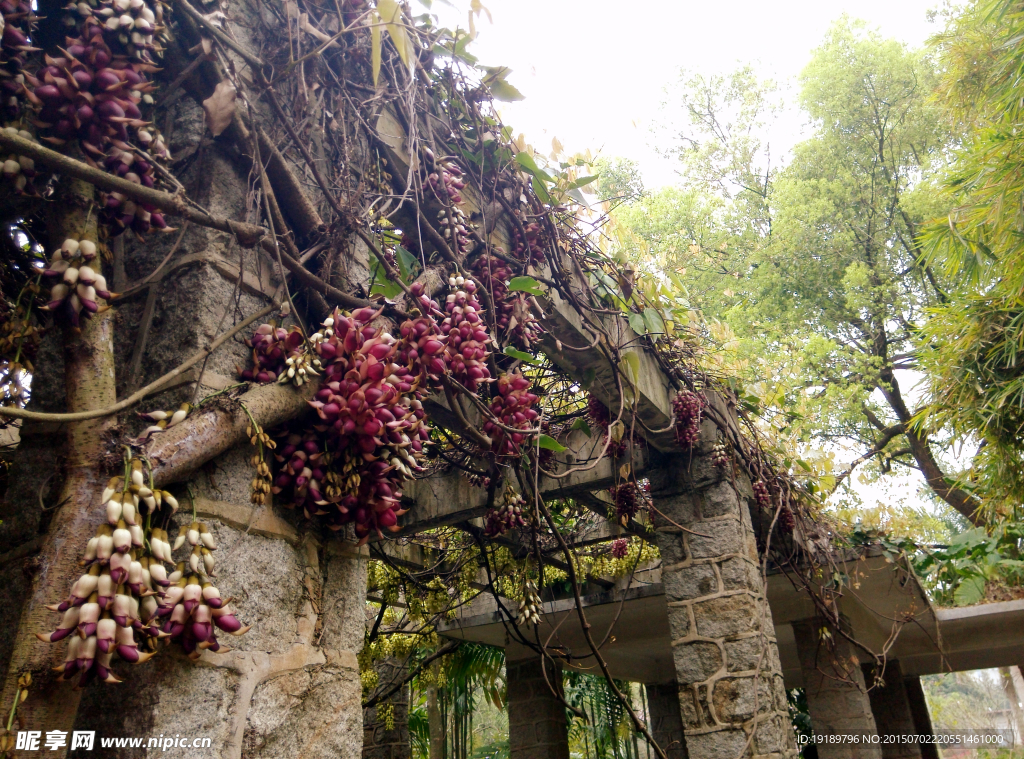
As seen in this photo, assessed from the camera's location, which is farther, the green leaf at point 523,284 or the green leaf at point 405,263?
the green leaf at point 523,284

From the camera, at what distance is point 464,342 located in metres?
1.34

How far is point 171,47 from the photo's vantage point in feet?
3.74

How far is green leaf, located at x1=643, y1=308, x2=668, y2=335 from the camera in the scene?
2449 mm

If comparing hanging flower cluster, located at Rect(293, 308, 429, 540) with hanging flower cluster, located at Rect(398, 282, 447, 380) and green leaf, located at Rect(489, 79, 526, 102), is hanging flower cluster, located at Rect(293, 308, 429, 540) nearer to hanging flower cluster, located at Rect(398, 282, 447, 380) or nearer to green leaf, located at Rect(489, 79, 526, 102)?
hanging flower cluster, located at Rect(398, 282, 447, 380)

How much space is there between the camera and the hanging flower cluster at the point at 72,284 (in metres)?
0.83

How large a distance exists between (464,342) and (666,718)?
6878 millimetres

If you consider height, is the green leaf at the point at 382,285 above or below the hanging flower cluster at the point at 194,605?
above

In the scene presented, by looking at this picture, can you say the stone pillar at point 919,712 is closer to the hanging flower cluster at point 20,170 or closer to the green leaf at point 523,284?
the green leaf at point 523,284

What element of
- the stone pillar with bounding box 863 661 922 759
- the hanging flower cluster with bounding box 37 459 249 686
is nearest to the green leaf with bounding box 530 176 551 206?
the hanging flower cluster with bounding box 37 459 249 686

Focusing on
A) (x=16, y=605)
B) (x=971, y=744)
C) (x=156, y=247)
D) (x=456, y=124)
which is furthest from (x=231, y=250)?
(x=971, y=744)

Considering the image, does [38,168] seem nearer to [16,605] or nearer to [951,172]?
[16,605]

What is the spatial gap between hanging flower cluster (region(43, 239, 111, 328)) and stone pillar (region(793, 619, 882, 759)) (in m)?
4.39

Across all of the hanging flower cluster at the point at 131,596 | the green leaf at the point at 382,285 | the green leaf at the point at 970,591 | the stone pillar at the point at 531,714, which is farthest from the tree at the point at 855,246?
the hanging flower cluster at the point at 131,596

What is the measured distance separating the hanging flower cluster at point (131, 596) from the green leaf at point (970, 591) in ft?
18.2
